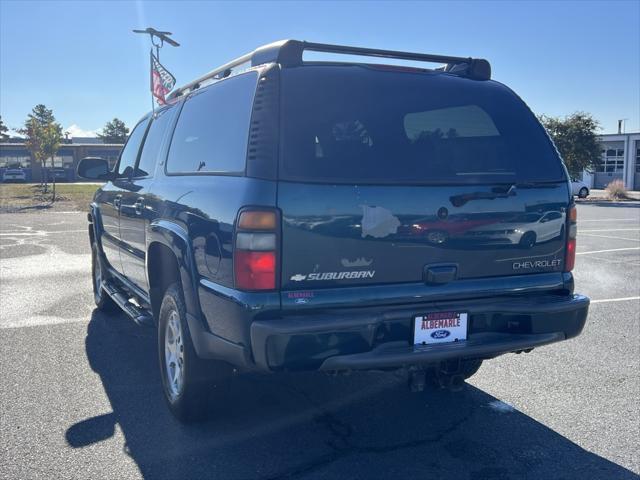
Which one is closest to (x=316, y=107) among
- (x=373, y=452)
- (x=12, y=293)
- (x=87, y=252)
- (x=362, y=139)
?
(x=362, y=139)

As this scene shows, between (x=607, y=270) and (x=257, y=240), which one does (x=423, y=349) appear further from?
(x=607, y=270)

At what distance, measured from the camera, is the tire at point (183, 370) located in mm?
3566

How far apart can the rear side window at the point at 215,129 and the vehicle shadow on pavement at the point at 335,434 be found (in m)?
1.56

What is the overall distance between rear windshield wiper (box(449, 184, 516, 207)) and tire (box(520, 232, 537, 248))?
25 cm

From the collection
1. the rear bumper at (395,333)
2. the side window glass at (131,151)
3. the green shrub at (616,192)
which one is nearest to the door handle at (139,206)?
the side window glass at (131,151)

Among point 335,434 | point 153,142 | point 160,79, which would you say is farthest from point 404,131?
point 160,79

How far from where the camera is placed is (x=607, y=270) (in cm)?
981

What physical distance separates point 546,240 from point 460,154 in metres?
0.71

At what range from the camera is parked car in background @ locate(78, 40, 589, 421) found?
2.99 meters

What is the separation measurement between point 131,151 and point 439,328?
3.78 m

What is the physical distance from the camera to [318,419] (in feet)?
12.8

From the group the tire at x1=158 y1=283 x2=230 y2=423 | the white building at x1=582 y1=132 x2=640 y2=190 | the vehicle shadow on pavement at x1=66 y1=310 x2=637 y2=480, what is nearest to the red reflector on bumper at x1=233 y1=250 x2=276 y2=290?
the tire at x1=158 y1=283 x2=230 y2=423

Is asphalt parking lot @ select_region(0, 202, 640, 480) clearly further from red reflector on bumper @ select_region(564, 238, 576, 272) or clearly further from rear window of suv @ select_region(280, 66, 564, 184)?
rear window of suv @ select_region(280, 66, 564, 184)

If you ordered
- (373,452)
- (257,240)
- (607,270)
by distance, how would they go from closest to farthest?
(257,240) < (373,452) < (607,270)
